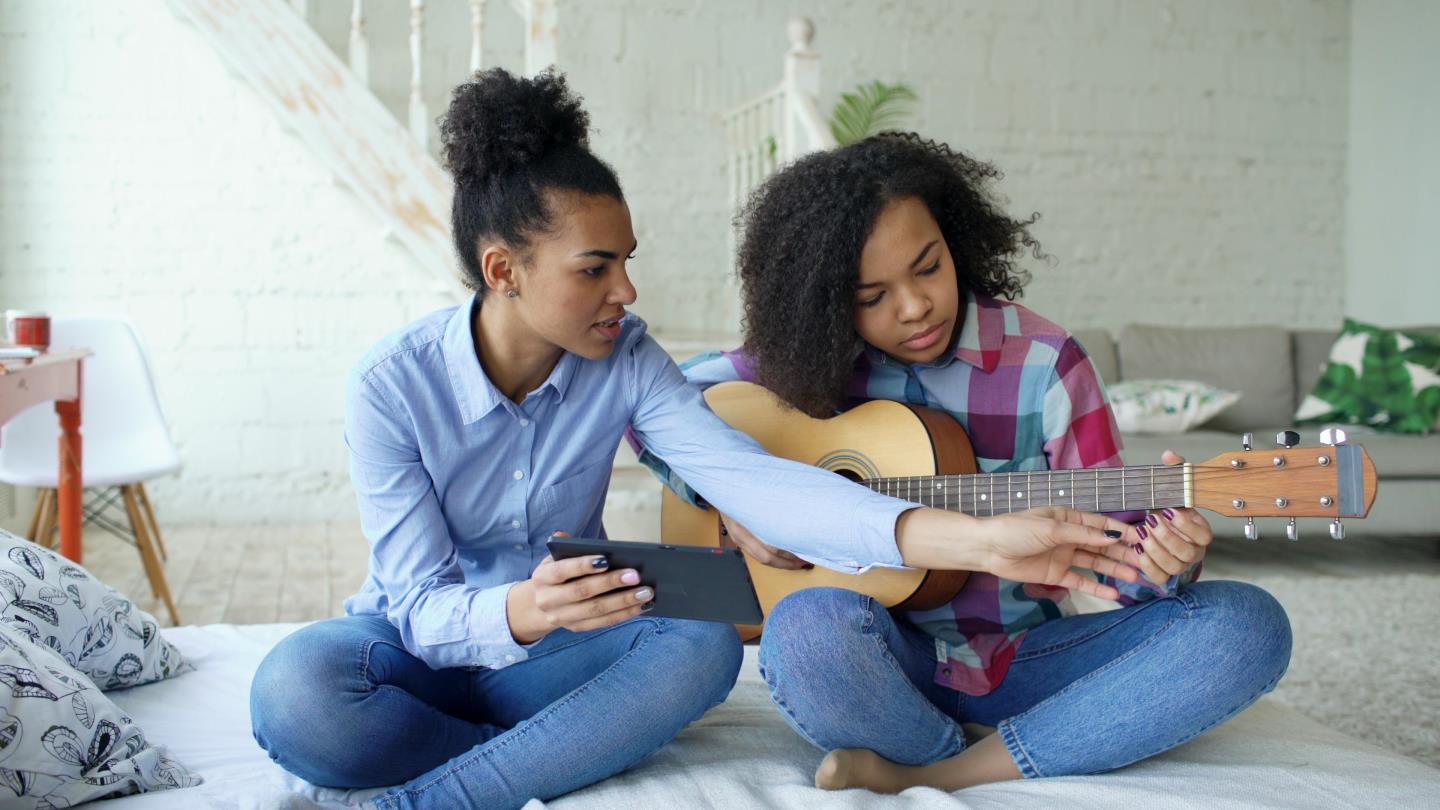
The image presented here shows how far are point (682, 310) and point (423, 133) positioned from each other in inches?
67.8

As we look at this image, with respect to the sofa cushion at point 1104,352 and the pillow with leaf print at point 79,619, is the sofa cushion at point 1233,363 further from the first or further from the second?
the pillow with leaf print at point 79,619

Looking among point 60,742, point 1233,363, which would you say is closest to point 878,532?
point 60,742

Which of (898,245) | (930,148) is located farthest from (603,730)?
(930,148)

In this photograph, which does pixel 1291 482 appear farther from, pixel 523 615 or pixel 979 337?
pixel 523 615

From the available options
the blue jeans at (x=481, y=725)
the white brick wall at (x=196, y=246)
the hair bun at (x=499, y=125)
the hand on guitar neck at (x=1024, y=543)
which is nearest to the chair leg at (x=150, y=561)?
the white brick wall at (x=196, y=246)

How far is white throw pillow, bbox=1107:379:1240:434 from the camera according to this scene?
4.29 metres

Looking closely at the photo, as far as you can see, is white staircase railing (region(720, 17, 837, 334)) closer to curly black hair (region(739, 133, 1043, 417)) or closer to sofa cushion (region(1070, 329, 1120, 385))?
sofa cushion (region(1070, 329, 1120, 385))

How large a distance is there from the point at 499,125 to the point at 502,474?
0.46 m

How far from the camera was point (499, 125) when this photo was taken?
1521 mm

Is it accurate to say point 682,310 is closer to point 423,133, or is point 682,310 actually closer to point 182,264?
point 423,133

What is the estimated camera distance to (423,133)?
4273 mm

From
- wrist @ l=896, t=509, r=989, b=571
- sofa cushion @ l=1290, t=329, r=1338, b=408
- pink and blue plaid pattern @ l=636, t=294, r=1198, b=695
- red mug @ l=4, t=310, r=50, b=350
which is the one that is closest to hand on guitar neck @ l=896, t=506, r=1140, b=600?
wrist @ l=896, t=509, r=989, b=571

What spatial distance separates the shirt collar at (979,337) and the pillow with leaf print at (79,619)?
4.33 feet

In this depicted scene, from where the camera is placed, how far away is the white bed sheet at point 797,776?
1.46 m
